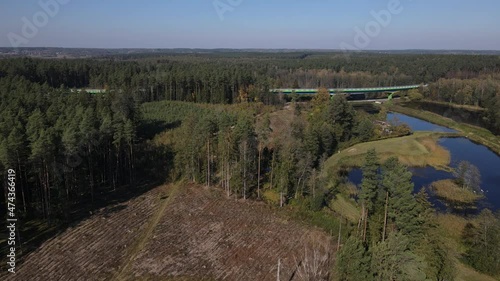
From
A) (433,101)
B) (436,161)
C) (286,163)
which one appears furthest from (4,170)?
(433,101)

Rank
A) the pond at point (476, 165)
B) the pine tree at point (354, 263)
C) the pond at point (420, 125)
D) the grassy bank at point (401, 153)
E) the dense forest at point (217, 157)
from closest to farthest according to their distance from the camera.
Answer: the pine tree at point (354, 263) < the dense forest at point (217, 157) < the pond at point (476, 165) < the grassy bank at point (401, 153) < the pond at point (420, 125)

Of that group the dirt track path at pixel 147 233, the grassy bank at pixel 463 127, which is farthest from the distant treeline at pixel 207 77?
the dirt track path at pixel 147 233

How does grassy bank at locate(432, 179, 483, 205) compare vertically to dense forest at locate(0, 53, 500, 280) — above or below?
below

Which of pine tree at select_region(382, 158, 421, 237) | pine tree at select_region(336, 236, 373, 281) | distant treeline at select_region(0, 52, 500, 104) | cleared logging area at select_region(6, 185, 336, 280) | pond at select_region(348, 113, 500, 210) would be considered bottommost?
pond at select_region(348, 113, 500, 210)

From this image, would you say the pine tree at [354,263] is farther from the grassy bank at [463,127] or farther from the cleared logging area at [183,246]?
the grassy bank at [463,127]

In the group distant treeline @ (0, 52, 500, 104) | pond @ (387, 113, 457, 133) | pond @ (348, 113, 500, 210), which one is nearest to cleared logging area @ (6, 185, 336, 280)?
pond @ (348, 113, 500, 210)

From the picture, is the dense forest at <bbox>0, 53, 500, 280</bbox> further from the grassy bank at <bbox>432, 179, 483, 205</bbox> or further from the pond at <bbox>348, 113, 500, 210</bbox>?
the grassy bank at <bbox>432, 179, 483, 205</bbox>

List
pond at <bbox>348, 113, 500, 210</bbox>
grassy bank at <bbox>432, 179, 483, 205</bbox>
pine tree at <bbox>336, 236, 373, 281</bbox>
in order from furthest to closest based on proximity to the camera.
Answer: pond at <bbox>348, 113, 500, 210</bbox> → grassy bank at <bbox>432, 179, 483, 205</bbox> → pine tree at <bbox>336, 236, 373, 281</bbox>
